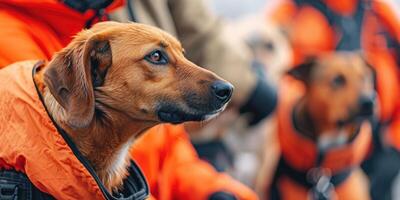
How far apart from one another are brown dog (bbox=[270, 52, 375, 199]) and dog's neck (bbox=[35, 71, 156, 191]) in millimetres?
2642

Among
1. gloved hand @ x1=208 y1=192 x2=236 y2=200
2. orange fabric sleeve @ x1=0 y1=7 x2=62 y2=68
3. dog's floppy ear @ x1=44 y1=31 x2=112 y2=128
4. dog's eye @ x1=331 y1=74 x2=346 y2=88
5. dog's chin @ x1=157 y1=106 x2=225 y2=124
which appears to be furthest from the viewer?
dog's eye @ x1=331 y1=74 x2=346 y2=88

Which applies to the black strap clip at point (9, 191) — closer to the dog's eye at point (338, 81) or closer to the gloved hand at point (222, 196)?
the gloved hand at point (222, 196)

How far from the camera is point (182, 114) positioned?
3.25m

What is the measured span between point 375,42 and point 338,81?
0.32 meters

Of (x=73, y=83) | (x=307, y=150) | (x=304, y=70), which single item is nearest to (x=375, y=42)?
(x=304, y=70)

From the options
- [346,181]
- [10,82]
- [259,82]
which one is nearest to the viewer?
[10,82]

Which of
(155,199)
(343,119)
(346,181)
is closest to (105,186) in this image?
(155,199)

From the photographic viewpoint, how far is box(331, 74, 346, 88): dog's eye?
681cm

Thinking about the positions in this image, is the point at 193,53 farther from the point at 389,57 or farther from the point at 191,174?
the point at 389,57

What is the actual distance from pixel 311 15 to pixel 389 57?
516 millimetres

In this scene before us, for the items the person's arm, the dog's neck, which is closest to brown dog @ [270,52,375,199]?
the person's arm

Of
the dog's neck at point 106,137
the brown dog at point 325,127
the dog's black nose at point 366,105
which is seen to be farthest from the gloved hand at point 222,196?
the dog's black nose at point 366,105

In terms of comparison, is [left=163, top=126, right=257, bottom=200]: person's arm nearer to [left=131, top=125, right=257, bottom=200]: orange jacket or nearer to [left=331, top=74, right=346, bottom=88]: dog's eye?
[left=131, top=125, right=257, bottom=200]: orange jacket

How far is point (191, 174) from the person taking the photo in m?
3.69
